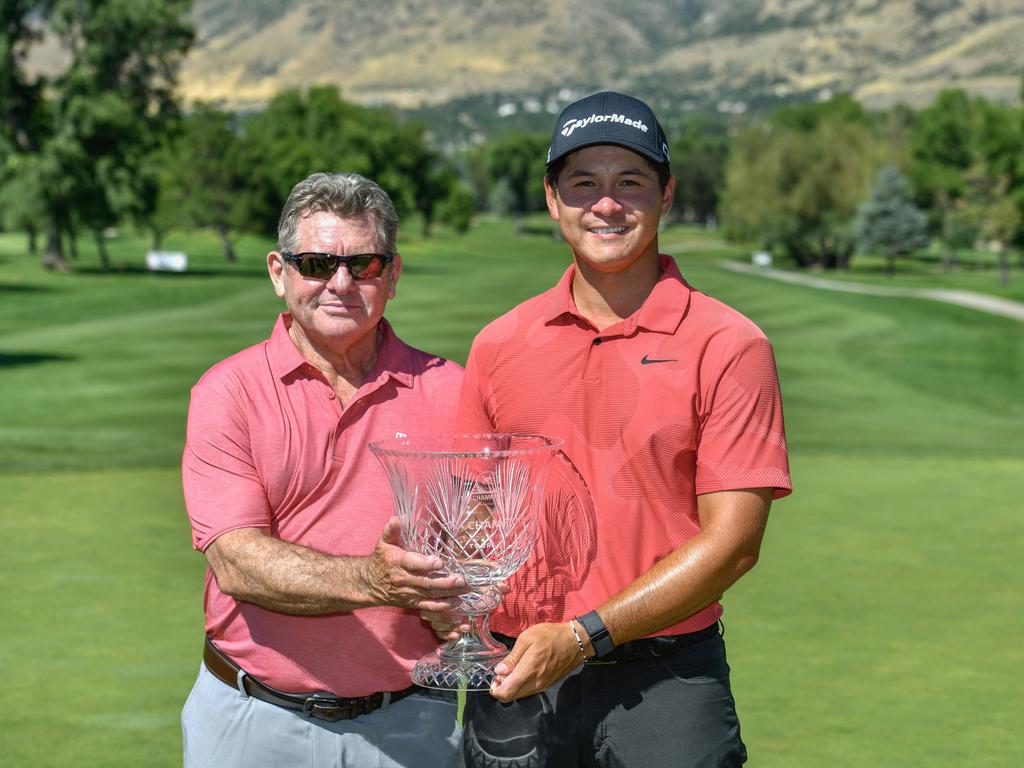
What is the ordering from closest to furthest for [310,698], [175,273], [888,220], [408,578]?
[408,578] → [310,698] → [175,273] → [888,220]

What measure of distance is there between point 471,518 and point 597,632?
1.16ft

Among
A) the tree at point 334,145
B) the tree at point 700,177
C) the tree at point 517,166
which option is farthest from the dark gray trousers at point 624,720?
the tree at point 517,166

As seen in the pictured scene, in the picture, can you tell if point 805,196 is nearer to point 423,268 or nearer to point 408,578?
point 423,268

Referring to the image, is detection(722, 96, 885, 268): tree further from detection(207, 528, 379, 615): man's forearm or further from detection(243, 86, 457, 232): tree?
detection(207, 528, 379, 615): man's forearm

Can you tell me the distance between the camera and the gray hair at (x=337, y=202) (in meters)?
3.27

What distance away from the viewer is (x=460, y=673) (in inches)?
111

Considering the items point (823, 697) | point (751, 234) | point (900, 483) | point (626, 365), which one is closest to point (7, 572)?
point (823, 697)

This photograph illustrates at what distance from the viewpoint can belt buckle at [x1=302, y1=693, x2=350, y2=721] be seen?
3.33 m

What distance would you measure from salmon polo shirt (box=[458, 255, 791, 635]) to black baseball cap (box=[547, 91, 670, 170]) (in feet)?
1.05

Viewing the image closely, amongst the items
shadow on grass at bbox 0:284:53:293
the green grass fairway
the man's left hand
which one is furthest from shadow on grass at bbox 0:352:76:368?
the man's left hand

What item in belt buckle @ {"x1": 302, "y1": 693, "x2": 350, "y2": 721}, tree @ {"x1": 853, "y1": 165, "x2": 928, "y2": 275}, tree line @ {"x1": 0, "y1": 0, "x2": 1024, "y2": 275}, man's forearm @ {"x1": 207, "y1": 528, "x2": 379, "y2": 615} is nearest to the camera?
man's forearm @ {"x1": 207, "y1": 528, "x2": 379, "y2": 615}

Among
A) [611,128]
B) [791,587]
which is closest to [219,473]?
[611,128]

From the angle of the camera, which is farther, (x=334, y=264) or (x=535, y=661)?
(x=334, y=264)

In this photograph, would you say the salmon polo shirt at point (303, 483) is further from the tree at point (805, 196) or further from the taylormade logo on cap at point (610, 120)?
the tree at point (805, 196)
